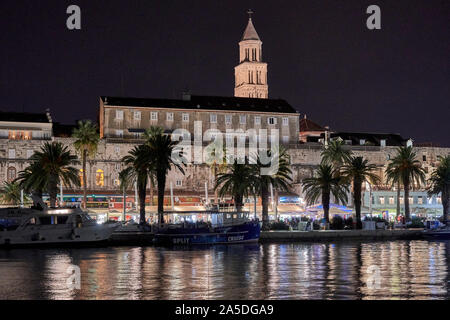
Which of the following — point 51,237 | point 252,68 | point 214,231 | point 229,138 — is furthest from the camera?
point 252,68

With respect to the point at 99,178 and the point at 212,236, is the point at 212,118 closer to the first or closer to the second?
the point at 99,178

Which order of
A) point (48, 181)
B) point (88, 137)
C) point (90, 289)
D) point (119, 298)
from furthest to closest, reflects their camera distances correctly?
point (88, 137), point (48, 181), point (90, 289), point (119, 298)

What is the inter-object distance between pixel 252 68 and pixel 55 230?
113m

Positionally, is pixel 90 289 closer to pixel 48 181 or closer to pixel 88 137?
pixel 48 181

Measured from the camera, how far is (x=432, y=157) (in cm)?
14862

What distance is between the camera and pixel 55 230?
78.7m

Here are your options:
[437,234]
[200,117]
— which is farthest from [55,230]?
[200,117]

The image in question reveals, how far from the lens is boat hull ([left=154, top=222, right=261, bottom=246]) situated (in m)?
81.0

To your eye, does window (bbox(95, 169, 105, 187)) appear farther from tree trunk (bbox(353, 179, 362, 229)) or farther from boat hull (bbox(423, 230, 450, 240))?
boat hull (bbox(423, 230, 450, 240))

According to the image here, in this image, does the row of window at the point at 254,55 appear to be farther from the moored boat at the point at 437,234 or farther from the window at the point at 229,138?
the moored boat at the point at 437,234
